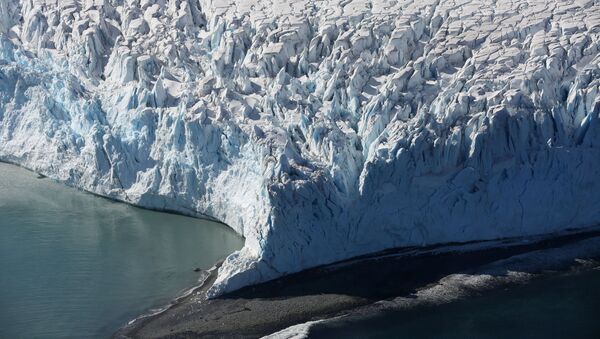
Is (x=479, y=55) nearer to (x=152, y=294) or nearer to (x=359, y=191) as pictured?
(x=359, y=191)

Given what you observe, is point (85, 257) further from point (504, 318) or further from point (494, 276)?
point (504, 318)

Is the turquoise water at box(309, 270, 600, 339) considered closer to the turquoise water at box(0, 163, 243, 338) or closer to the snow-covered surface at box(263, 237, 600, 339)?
the snow-covered surface at box(263, 237, 600, 339)

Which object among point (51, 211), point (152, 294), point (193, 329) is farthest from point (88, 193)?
point (193, 329)

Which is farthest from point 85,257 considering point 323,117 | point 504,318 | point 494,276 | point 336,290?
point 504,318

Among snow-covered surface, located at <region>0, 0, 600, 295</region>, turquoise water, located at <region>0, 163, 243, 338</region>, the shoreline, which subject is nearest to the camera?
the shoreline

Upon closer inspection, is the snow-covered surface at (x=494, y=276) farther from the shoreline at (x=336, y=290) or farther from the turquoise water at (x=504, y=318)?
the turquoise water at (x=504, y=318)

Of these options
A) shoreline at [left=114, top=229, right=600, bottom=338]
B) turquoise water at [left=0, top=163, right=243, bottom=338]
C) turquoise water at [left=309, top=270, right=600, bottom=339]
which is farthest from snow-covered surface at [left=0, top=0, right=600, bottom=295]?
turquoise water at [left=309, top=270, right=600, bottom=339]
